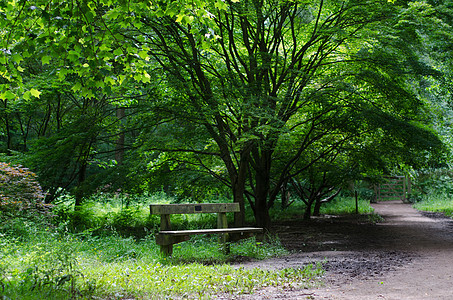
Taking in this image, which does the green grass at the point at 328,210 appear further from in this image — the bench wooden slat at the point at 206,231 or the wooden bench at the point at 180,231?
the bench wooden slat at the point at 206,231

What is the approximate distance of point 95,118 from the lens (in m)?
10.2

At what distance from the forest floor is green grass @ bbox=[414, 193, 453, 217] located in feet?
17.6

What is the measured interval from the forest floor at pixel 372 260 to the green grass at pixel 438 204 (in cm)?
537

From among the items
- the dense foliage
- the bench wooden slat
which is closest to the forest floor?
the bench wooden slat

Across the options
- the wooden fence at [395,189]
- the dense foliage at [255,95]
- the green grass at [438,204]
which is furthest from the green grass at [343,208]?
the wooden fence at [395,189]

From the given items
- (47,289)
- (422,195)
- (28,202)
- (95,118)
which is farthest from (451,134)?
(47,289)

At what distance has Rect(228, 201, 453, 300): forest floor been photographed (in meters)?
4.59

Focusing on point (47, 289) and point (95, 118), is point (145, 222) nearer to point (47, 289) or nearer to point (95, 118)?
point (95, 118)

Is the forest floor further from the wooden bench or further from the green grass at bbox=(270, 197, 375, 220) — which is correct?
the green grass at bbox=(270, 197, 375, 220)

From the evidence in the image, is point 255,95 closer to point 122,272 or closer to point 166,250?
point 166,250

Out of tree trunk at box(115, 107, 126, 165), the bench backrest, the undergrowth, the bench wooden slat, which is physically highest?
tree trunk at box(115, 107, 126, 165)

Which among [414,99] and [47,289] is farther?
[414,99]

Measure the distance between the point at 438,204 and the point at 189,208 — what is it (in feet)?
54.3

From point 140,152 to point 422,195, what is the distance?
2022 centimetres
